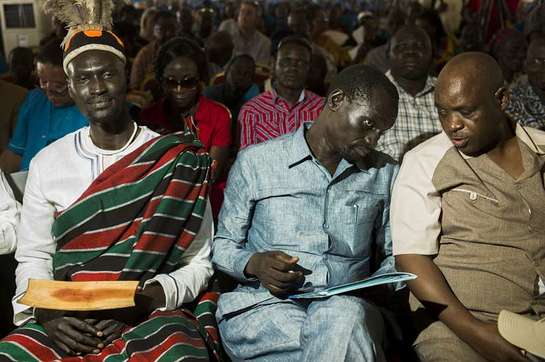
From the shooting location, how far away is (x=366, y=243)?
283 centimetres

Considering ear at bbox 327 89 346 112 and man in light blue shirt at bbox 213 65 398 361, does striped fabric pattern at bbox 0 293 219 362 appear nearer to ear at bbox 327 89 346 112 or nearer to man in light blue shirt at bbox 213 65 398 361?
man in light blue shirt at bbox 213 65 398 361

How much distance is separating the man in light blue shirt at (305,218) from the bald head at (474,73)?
23 cm

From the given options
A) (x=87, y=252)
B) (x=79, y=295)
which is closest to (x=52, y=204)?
(x=87, y=252)

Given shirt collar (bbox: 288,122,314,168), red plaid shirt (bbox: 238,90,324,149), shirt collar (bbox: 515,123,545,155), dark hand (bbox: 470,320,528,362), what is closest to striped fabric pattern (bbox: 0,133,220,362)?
shirt collar (bbox: 288,122,314,168)

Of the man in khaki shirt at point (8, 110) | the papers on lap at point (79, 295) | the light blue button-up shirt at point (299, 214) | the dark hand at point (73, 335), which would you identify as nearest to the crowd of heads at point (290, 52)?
the man in khaki shirt at point (8, 110)

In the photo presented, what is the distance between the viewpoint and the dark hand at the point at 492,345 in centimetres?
250

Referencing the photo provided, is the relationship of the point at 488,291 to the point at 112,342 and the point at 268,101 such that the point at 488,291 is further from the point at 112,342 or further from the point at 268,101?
the point at 268,101

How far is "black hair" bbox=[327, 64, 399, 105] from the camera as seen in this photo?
264cm

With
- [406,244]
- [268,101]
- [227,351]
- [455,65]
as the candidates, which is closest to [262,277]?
[227,351]

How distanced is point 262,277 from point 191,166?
0.52 m

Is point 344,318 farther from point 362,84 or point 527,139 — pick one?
point 527,139

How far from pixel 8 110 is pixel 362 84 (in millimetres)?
2723

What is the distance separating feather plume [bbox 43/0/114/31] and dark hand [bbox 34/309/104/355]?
1121mm

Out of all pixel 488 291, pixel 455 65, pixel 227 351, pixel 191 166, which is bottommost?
pixel 227 351
